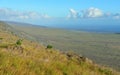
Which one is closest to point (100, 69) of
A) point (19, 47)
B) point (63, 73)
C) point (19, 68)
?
point (19, 47)

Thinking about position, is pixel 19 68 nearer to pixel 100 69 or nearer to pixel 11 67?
pixel 11 67

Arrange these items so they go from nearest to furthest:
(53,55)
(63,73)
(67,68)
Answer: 1. (63,73)
2. (67,68)
3. (53,55)

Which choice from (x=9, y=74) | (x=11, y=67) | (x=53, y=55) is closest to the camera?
(x=9, y=74)

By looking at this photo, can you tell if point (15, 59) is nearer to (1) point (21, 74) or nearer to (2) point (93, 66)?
(1) point (21, 74)

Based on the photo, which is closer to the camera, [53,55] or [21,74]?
[21,74]

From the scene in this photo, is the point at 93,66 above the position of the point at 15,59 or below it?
below

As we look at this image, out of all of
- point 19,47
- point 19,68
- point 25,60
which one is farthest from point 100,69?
point 19,68

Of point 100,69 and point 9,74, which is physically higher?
point 9,74

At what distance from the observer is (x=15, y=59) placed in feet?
41.2

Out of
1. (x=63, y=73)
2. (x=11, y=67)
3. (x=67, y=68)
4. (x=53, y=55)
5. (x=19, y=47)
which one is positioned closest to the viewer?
Answer: (x=11, y=67)

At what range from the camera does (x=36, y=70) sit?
41.2 feet

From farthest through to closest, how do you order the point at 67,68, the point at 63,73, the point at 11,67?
the point at 67,68
the point at 63,73
the point at 11,67

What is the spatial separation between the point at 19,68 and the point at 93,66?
841 cm

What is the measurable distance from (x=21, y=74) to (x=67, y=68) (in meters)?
4.02
